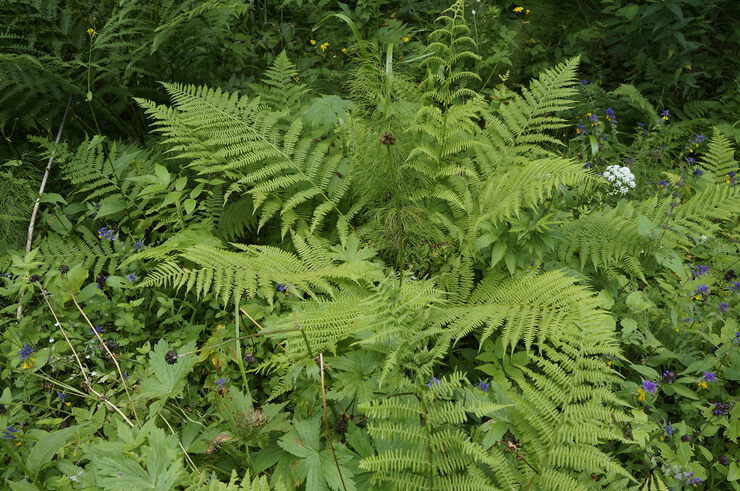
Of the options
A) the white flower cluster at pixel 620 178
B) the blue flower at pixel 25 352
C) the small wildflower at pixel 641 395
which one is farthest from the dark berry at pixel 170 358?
the white flower cluster at pixel 620 178

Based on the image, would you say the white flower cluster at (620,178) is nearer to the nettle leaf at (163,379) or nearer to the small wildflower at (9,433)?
the nettle leaf at (163,379)

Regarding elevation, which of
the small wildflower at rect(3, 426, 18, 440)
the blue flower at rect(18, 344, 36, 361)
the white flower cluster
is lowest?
the small wildflower at rect(3, 426, 18, 440)

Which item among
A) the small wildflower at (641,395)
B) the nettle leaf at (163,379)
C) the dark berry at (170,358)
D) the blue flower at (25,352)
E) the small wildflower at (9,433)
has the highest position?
the dark berry at (170,358)

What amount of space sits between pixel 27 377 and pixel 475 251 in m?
1.95

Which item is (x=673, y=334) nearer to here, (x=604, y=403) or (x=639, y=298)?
(x=639, y=298)

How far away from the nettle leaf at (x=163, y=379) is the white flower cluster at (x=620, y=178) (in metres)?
2.01

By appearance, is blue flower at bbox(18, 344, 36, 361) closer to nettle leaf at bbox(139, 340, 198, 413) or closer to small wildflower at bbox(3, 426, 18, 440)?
small wildflower at bbox(3, 426, 18, 440)

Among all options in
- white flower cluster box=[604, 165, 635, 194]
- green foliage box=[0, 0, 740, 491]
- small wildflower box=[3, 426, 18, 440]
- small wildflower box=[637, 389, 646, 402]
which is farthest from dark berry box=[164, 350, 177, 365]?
white flower cluster box=[604, 165, 635, 194]

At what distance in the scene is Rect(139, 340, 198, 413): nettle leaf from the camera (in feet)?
5.60

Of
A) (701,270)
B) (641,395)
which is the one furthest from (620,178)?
(641,395)

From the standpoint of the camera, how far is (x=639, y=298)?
1968 mm

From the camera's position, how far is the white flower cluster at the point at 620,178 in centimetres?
226

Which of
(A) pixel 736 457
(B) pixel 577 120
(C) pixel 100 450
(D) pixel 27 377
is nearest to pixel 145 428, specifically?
(C) pixel 100 450

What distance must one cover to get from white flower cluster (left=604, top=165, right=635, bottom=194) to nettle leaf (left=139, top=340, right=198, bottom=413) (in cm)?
201
